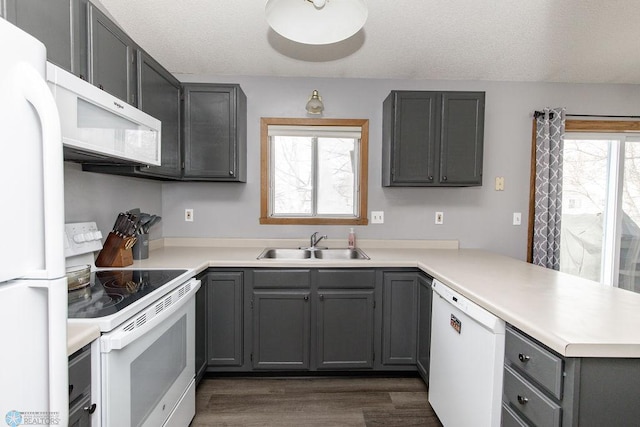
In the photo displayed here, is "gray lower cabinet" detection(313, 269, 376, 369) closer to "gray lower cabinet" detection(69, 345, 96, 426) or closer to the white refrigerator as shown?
"gray lower cabinet" detection(69, 345, 96, 426)

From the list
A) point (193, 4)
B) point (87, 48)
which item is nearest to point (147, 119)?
point (87, 48)

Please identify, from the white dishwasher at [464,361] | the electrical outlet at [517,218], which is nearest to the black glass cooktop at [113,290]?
the white dishwasher at [464,361]

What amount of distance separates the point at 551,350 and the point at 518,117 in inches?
96.8

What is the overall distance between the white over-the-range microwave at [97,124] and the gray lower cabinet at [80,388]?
732mm

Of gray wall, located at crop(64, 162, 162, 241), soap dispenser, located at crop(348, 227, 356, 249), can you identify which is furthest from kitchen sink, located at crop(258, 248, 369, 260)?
gray wall, located at crop(64, 162, 162, 241)

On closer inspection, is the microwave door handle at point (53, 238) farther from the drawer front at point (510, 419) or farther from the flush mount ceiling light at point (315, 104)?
the flush mount ceiling light at point (315, 104)

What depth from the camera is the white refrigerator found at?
553mm

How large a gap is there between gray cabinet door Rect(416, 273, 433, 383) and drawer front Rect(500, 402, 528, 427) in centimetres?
83

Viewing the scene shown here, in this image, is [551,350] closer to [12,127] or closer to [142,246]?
[12,127]

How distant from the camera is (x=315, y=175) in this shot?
2902 mm

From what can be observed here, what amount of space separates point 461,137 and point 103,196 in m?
2.60

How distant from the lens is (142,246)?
221 centimetres

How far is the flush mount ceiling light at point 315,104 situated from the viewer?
2520 millimetres

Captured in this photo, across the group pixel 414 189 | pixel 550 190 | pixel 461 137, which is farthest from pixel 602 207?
pixel 414 189
